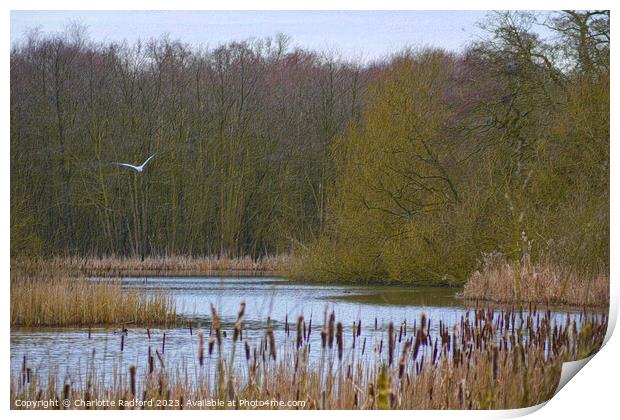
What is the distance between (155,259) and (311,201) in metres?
3.12

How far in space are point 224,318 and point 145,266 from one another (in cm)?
108

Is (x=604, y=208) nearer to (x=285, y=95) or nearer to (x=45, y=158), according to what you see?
(x=285, y=95)

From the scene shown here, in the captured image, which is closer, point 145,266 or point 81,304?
point 81,304

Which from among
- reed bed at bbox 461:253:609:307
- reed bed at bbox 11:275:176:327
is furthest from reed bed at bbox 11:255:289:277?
reed bed at bbox 461:253:609:307

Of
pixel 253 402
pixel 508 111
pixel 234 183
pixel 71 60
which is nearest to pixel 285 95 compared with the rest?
pixel 234 183

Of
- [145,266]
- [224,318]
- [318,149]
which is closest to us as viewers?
[224,318]

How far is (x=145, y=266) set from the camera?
1192cm

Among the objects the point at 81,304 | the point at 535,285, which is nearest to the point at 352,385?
the point at 81,304

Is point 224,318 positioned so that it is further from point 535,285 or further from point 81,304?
point 535,285

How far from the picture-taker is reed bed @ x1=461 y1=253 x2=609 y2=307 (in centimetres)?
907

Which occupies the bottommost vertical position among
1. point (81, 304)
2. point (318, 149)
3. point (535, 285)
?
point (81, 304)

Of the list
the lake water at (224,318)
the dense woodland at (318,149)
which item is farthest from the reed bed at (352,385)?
the dense woodland at (318,149)

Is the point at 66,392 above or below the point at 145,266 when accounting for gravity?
below

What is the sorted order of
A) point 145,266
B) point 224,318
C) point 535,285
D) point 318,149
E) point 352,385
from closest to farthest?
point 352,385, point 535,285, point 224,318, point 145,266, point 318,149
